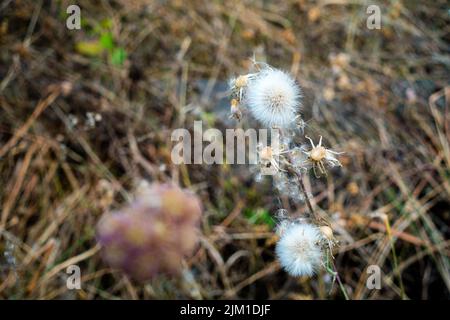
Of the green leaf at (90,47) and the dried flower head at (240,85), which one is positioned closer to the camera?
the dried flower head at (240,85)

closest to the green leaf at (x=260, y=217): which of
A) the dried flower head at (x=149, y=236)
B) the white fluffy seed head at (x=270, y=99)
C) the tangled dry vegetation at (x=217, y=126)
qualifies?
the tangled dry vegetation at (x=217, y=126)

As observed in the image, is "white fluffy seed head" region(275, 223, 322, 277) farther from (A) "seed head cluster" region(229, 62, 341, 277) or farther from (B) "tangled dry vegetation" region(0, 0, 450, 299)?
(B) "tangled dry vegetation" region(0, 0, 450, 299)

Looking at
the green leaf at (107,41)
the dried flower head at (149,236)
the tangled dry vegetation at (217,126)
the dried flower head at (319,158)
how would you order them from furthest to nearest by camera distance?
the green leaf at (107,41), the tangled dry vegetation at (217,126), the dried flower head at (149,236), the dried flower head at (319,158)

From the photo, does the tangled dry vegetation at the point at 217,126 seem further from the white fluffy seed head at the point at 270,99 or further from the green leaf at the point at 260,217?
the white fluffy seed head at the point at 270,99

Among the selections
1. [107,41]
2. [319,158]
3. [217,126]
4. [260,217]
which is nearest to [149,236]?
[319,158]
